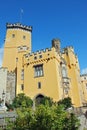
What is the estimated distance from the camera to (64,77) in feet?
151

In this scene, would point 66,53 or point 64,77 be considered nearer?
point 64,77

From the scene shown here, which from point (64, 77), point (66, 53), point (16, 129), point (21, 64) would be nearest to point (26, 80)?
point (21, 64)

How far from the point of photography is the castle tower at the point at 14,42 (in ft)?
171

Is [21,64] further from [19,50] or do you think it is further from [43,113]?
[43,113]

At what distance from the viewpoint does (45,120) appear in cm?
1845

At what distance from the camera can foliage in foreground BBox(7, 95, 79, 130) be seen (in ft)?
60.4

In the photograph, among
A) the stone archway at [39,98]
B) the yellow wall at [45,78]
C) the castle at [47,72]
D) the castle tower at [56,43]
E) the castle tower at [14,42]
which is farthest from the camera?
the castle tower at [14,42]

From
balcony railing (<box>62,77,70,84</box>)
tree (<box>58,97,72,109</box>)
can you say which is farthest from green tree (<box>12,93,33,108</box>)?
balcony railing (<box>62,77,70,84</box>)

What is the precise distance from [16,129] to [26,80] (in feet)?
89.5

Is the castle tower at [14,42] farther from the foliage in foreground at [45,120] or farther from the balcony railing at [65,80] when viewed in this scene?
the foliage in foreground at [45,120]

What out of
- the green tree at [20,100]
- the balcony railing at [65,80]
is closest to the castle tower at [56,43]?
the balcony railing at [65,80]

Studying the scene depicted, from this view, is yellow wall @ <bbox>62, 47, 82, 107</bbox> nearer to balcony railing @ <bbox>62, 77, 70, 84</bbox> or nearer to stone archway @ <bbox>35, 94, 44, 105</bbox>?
balcony railing @ <bbox>62, 77, 70, 84</bbox>

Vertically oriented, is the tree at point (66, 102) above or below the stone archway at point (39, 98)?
below

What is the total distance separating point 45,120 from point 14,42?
39.0 m
